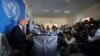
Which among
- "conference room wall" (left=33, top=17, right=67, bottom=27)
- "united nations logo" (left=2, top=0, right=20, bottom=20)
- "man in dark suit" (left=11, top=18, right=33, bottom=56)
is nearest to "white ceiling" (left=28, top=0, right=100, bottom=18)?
"united nations logo" (left=2, top=0, right=20, bottom=20)

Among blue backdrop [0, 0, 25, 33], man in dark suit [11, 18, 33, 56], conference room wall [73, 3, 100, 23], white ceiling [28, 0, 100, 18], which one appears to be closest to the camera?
blue backdrop [0, 0, 25, 33]

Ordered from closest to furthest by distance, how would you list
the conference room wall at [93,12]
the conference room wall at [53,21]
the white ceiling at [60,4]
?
the white ceiling at [60,4] < the conference room wall at [93,12] < the conference room wall at [53,21]

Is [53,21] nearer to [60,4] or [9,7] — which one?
[60,4]

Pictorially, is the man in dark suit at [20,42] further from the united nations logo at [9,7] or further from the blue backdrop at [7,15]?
the united nations logo at [9,7]

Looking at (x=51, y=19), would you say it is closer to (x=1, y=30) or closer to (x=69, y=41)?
(x=69, y=41)

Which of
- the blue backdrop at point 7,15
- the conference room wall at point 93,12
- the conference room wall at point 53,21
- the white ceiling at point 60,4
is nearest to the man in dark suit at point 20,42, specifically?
the blue backdrop at point 7,15

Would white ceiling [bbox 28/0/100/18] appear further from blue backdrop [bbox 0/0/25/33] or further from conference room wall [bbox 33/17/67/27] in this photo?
conference room wall [bbox 33/17/67/27]

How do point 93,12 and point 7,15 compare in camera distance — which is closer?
point 7,15

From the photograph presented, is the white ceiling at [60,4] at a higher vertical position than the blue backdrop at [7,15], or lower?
higher

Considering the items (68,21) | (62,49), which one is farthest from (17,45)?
(68,21)

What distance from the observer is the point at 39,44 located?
368 cm

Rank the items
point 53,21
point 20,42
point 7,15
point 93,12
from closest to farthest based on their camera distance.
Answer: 1. point 20,42
2. point 7,15
3. point 93,12
4. point 53,21

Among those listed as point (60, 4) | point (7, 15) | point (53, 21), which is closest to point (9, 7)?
point (7, 15)

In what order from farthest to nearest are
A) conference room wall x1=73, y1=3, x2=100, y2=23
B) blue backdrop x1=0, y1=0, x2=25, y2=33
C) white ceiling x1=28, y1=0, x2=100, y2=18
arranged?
conference room wall x1=73, y1=3, x2=100, y2=23, white ceiling x1=28, y1=0, x2=100, y2=18, blue backdrop x1=0, y1=0, x2=25, y2=33
